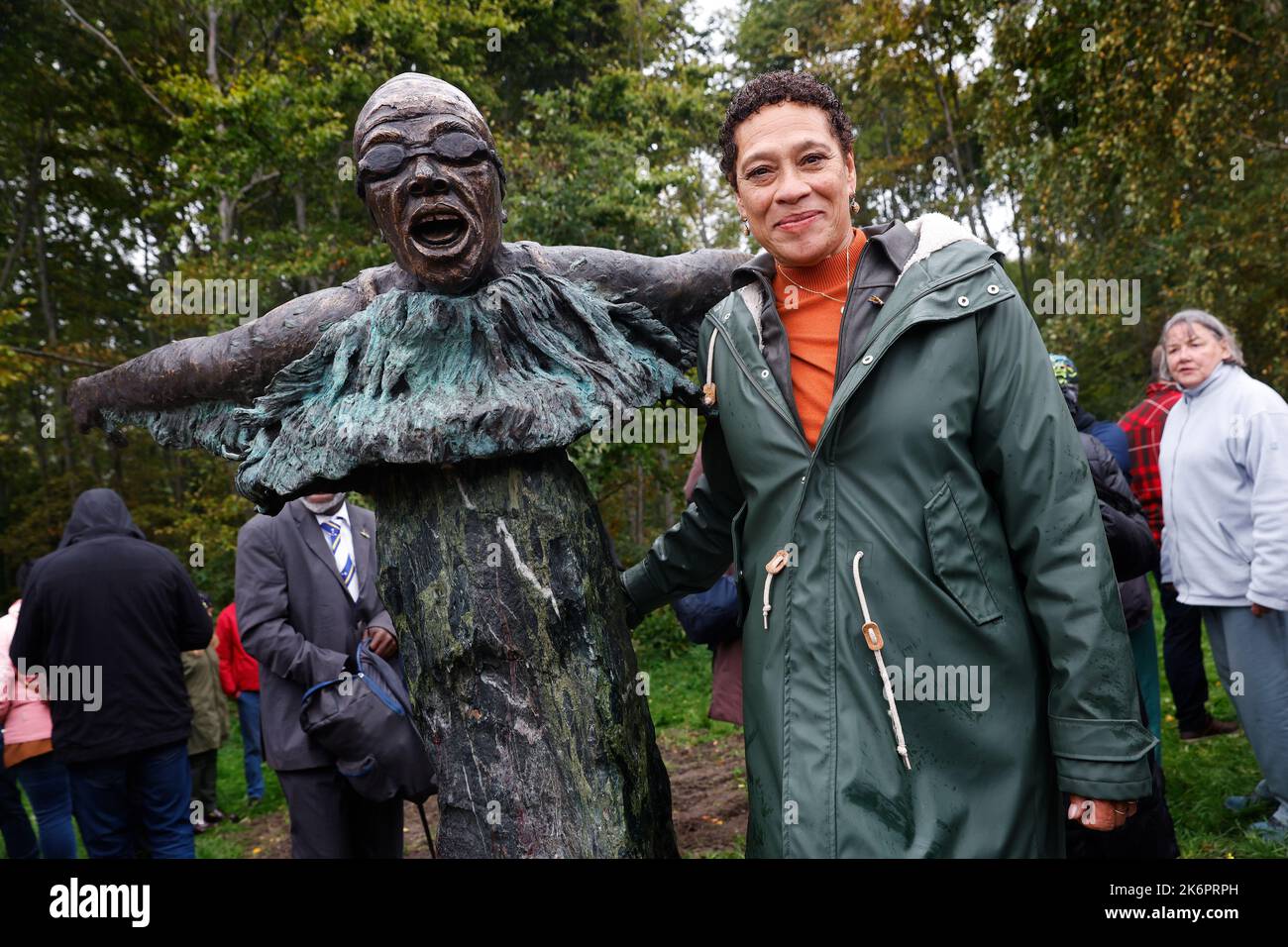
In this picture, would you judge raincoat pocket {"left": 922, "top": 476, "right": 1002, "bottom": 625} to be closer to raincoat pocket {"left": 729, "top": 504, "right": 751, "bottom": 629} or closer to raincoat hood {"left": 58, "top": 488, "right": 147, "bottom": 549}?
raincoat pocket {"left": 729, "top": 504, "right": 751, "bottom": 629}

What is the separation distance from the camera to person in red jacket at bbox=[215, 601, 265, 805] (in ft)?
27.4

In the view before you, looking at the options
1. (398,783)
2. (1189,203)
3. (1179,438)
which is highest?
(1189,203)

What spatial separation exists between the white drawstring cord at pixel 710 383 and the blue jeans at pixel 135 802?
4.05m

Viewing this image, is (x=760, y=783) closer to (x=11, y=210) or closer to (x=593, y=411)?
(x=593, y=411)

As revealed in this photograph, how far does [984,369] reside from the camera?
2.30 meters

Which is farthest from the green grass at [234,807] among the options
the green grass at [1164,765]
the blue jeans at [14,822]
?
the blue jeans at [14,822]

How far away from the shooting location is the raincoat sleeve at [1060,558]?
7.05ft

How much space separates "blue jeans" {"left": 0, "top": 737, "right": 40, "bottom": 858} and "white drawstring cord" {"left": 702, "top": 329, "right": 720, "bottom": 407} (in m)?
5.25

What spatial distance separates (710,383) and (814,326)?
11.7 inches

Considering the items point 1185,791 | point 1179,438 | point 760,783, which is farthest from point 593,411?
point 1185,791

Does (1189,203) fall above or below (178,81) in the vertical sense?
below

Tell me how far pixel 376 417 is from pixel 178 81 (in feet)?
39.4

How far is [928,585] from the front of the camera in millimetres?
2205

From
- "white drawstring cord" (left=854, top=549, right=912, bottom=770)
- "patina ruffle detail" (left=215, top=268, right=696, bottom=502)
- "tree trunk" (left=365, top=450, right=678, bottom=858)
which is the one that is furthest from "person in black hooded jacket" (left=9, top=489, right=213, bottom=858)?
"white drawstring cord" (left=854, top=549, right=912, bottom=770)
